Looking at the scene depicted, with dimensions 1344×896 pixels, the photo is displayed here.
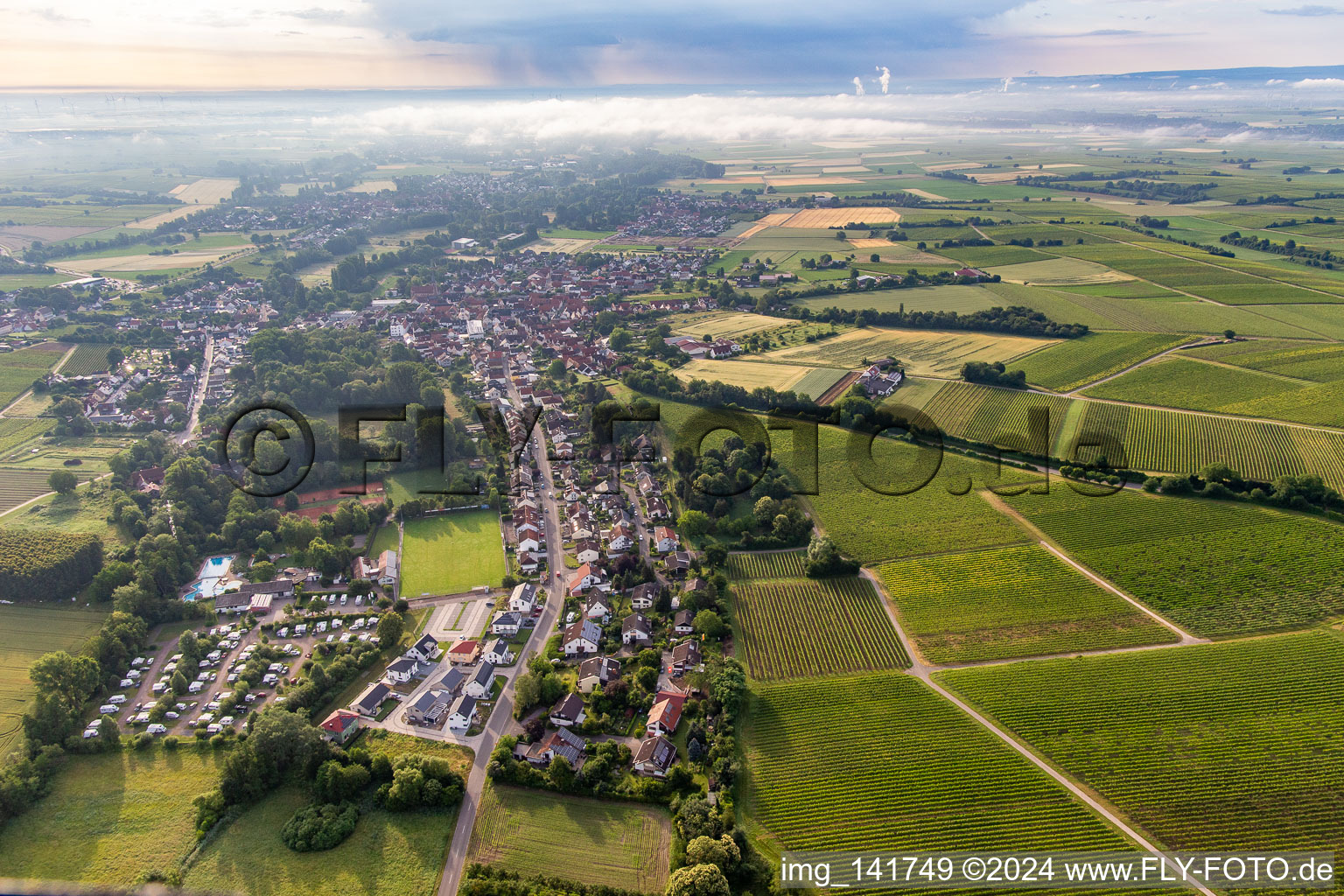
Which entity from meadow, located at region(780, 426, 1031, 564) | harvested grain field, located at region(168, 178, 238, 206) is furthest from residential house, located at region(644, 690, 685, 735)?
harvested grain field, located at region(168, 178, 238, 206)

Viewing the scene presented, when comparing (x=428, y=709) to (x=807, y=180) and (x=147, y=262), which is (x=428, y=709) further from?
(x=807, y=180)

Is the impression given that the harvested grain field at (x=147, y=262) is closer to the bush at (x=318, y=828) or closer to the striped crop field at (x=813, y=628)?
the bush at (x=318, y=828)

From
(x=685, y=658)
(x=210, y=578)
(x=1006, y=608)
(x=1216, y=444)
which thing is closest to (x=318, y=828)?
(x=685, y=658)

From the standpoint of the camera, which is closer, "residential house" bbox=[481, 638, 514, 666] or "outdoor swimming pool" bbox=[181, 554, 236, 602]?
"residential house" bbox=[481, 638, 514, 666]

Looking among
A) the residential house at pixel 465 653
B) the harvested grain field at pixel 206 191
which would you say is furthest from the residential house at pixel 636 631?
the harvested grain field at pixel 206 191

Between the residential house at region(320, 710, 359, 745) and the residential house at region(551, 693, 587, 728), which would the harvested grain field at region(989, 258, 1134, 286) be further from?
the residential house at region(320, 710, 359, 745)

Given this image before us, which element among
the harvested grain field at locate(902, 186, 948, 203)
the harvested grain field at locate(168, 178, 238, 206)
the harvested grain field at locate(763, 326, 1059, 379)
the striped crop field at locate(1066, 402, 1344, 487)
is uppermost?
the harvested grain field at locate(168, 178, 238, 206)

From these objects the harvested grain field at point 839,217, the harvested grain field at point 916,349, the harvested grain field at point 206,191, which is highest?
the harvested grain field at point 206,191
